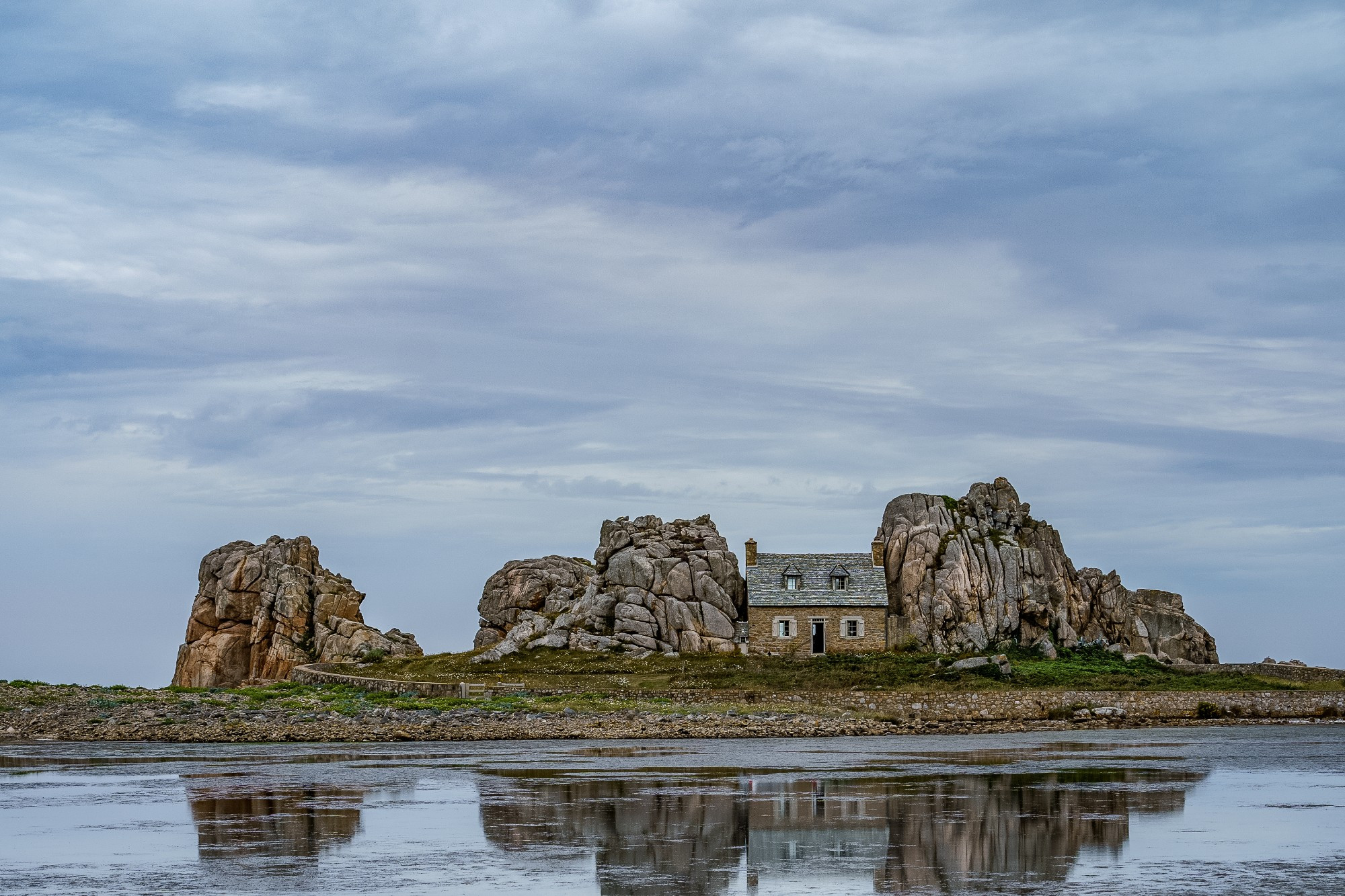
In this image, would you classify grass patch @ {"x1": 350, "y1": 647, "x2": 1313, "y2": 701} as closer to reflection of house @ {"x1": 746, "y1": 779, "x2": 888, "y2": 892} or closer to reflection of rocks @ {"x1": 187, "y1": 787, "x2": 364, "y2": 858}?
reflection of house @ {"x1": 746, "y1": 779, "x2": 888, "y2": 892}

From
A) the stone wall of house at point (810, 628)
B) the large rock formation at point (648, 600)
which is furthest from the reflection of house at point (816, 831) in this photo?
the stone wall of house at point (810, 628)

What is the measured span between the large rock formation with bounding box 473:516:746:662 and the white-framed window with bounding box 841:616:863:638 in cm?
592

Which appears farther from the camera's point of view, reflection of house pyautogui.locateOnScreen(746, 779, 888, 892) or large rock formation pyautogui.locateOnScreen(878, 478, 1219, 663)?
large rock formation pyautogui.locateOnScreen(878, 478, 1219, 663)

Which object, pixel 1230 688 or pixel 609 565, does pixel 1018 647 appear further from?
pixel 609 565

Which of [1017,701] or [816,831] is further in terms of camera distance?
[1017,701]

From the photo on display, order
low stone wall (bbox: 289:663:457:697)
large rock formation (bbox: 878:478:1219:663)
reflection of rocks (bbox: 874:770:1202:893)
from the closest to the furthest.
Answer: reflection of rocks (bbox: 874:770:1202:893) → low stone wall (bbox: 289:663:457:697) → large rock formation (bbox: 878:478:1219:663)

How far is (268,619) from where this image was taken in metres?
79.6

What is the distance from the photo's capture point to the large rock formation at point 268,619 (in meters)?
77.6

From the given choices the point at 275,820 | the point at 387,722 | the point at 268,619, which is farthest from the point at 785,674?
the point at 275,820

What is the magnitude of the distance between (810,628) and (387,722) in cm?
2948

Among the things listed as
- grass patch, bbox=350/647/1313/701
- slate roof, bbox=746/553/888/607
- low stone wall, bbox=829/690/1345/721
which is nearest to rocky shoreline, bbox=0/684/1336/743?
low stone wall, bbox=829/690/1345/721

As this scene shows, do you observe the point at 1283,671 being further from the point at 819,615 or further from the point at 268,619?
the point at 268,619

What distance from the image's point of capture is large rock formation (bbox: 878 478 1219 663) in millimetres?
74250

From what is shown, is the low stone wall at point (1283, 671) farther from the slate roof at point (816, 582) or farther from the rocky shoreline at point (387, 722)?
the slate roof at point (816, 582)
